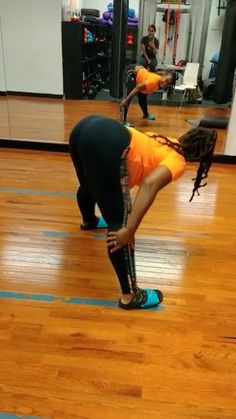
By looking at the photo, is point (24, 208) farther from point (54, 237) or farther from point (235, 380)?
point (235, 380)

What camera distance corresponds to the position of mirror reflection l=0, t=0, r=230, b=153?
→ 4500 millimetres

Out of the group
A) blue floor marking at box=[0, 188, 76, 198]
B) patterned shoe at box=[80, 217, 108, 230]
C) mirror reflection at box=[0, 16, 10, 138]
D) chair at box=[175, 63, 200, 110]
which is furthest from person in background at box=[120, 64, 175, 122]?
patterned shoe at box=[80, 217, 108, 230]

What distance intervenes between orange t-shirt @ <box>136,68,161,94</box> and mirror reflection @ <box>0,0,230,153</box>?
0.56 metres

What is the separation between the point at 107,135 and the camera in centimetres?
158

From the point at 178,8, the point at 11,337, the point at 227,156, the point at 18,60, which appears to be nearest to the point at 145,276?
the point at 11,337

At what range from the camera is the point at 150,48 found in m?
4.82

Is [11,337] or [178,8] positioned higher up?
[178,8]

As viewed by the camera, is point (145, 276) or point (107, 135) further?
point (145, 276)

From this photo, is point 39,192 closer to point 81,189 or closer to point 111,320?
point 81,189

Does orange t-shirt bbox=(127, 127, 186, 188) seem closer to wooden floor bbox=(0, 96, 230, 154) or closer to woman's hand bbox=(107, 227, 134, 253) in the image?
woman's hand bbox=(107, 227, 134, 253)

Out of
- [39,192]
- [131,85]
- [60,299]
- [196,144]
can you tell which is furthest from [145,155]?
[131,85]

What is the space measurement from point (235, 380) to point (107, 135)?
1.19 m

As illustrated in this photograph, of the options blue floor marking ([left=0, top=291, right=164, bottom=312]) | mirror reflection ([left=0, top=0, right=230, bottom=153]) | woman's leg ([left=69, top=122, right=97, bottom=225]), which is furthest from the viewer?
mirror reflection ([left=0, top=0, right=230, bottom=153])

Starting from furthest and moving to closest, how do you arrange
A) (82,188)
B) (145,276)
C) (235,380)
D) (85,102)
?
1. (85,102)
2. (82,188)
3. (145,276)
4. (235,380)
